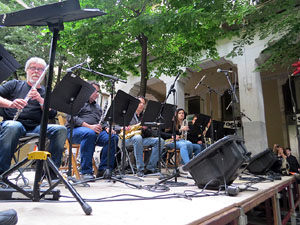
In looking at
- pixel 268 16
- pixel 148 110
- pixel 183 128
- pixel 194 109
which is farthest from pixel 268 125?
pixel 148 110

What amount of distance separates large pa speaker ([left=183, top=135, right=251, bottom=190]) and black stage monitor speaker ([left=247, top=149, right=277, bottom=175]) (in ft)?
7.08

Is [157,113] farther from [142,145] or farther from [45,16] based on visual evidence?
[45,16]

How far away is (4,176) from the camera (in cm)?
160

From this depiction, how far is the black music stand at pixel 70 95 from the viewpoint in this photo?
8.89 feet

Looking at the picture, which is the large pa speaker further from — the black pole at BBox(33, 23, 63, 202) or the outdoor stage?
the black pole at BBox(33, 23, 63, 202)

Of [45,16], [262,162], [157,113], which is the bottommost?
[262,162]

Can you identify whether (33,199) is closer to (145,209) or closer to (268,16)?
(145,209)

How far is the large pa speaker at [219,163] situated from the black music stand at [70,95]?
5.08ft

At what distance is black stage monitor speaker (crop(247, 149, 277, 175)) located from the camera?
434 centimetres

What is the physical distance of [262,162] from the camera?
4.43 metres

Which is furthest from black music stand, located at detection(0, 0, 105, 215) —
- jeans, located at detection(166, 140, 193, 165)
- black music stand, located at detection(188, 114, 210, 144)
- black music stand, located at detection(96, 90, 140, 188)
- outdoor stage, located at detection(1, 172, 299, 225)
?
black music stand, located at detection(188, 114, 210, 144)

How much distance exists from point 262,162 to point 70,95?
384 cm

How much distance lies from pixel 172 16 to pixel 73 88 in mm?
3468

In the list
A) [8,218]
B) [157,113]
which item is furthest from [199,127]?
[8,218]
